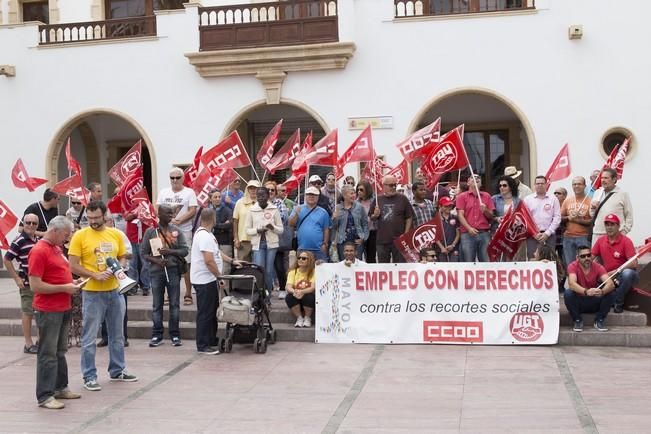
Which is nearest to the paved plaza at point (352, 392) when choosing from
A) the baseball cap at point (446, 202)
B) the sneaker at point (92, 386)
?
the sneaker at point (92, 386)

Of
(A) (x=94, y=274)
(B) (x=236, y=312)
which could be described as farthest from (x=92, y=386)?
(B) (x=236, y=312)

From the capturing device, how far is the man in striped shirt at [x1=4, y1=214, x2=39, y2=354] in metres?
10.6

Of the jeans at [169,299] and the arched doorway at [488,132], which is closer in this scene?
the jeans at [169,299]

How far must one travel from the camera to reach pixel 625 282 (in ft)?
38.0

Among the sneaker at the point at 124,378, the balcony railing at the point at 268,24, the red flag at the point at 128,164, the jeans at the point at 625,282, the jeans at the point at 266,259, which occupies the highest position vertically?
the balcony railing at the point at 268,24

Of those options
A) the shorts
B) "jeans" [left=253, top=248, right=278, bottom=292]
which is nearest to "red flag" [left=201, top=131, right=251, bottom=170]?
"jeans" [left=253, top=248, right=278, bottom=292]

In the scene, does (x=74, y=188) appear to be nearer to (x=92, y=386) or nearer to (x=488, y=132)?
(x=92, y=386)

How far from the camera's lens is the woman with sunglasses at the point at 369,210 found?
519 inches

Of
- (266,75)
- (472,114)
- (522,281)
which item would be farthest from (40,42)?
(522,281)

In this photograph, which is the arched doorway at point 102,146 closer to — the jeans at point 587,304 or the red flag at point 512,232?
the red flag at point 512,232

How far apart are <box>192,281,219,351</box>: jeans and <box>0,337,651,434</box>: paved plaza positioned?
10.8 inches

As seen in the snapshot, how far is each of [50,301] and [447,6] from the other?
13.8 m

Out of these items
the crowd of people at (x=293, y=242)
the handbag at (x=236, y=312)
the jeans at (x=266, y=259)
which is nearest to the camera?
the crowd of people at (x=293, y=242)

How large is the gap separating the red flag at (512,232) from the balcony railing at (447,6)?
8.42 metres
